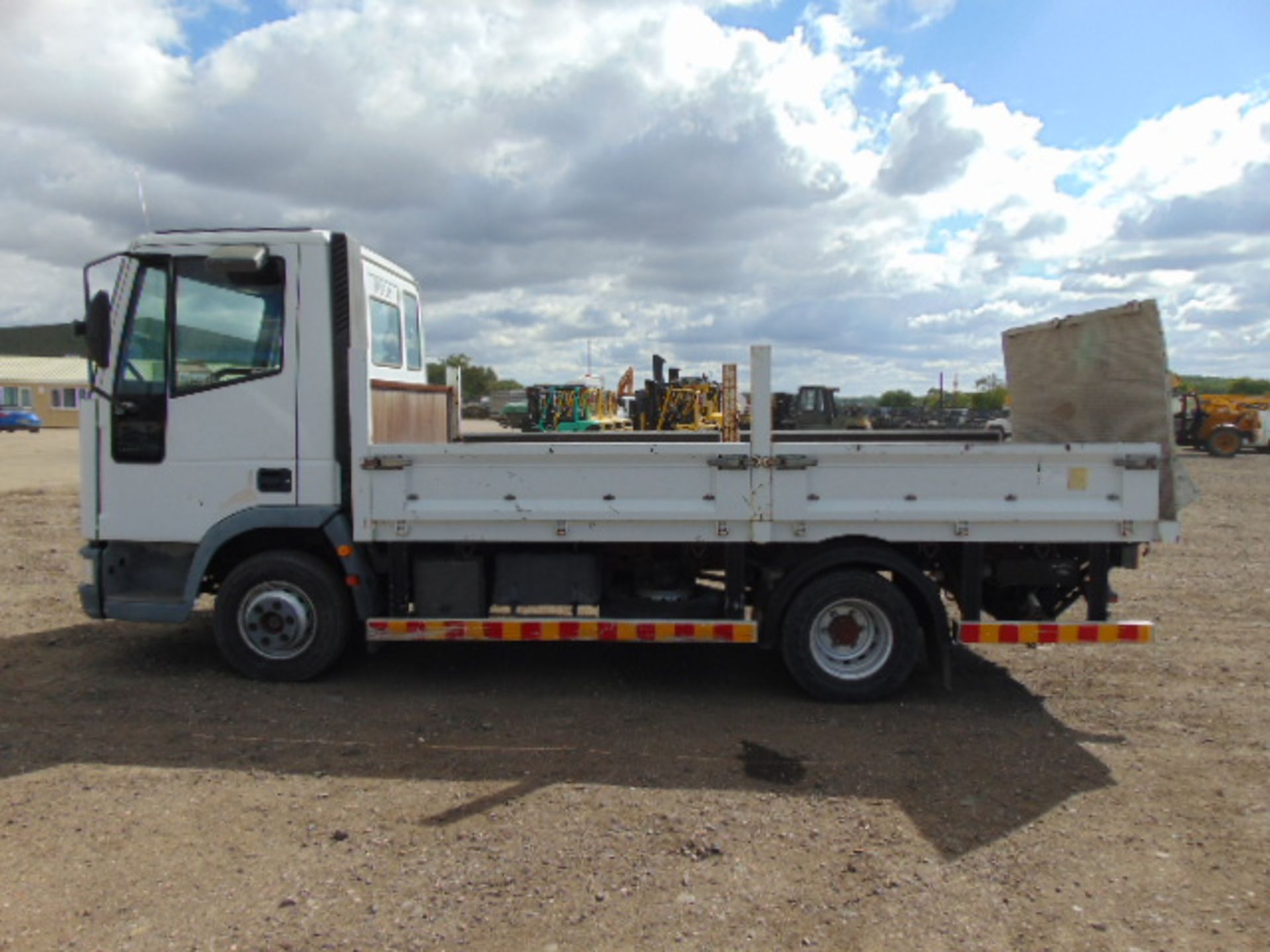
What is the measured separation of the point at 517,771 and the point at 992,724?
2.73 metres

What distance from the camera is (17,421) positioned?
46250 millimetres

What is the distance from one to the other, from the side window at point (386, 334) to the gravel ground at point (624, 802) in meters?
2.11

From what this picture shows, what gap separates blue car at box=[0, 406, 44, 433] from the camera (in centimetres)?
4616

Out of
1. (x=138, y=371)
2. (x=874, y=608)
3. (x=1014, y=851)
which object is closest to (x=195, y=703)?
(x=138, y=371)

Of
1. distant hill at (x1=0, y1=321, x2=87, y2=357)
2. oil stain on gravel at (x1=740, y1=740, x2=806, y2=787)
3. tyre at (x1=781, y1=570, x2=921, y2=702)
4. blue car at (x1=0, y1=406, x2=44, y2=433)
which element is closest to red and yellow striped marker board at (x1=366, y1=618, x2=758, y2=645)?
tyre at (x1=781, y1=570, x2=921, y2=702)

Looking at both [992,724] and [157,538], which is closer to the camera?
[992,724]


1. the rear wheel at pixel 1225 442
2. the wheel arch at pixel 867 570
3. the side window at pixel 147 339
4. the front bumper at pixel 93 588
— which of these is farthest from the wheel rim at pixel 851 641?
the rear wheel at pixel 1225 442

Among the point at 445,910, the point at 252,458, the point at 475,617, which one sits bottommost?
the point at 445,910

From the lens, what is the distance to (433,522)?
18.0 feet

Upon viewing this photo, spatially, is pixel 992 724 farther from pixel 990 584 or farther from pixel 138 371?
pixel 138 371

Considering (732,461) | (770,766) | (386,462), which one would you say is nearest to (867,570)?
(732,461)

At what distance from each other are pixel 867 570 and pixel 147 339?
15.2ft

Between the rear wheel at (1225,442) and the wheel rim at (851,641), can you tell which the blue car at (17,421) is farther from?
the rear wheel at (1225,442)

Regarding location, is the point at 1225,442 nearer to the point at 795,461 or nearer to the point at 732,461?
the point at 795,461
